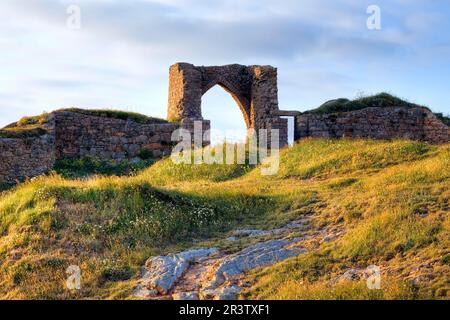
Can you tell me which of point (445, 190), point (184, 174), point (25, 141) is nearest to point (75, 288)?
point (445, 190)

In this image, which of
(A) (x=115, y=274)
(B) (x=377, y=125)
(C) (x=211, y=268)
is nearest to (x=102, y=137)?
(B) (x=377, y=125)

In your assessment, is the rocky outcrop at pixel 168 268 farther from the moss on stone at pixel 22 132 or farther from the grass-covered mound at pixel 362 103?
the grass-covered mound at pixel 362 103

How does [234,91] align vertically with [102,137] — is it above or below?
above

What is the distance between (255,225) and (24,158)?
1100 cm

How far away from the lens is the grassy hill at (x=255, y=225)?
9.36m

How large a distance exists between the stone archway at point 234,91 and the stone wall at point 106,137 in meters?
1.43

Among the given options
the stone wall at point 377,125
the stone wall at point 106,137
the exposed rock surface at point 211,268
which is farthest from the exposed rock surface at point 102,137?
the exposed rock surface at point 211,268

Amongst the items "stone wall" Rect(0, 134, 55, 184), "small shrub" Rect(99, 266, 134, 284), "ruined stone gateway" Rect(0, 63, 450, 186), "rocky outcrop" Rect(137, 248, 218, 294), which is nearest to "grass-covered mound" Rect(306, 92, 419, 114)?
"ruined stone gateway" Rect(0, 63, 450, 186)

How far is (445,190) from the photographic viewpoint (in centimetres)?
1222

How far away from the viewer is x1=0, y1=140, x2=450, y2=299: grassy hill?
9.36 meters

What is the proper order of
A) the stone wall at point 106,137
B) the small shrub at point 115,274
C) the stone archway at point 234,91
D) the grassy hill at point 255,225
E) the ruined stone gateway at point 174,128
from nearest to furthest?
1. the grassy hill at point 255,225
2. the small shrub at point 115,274
3. the ruined stone gateway at point 174,128
4. the stone wall at point 106,137
5. the stone archway at point 234,91

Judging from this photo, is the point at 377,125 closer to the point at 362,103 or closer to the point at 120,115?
the point at 362,103

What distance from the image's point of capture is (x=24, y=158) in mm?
20906
